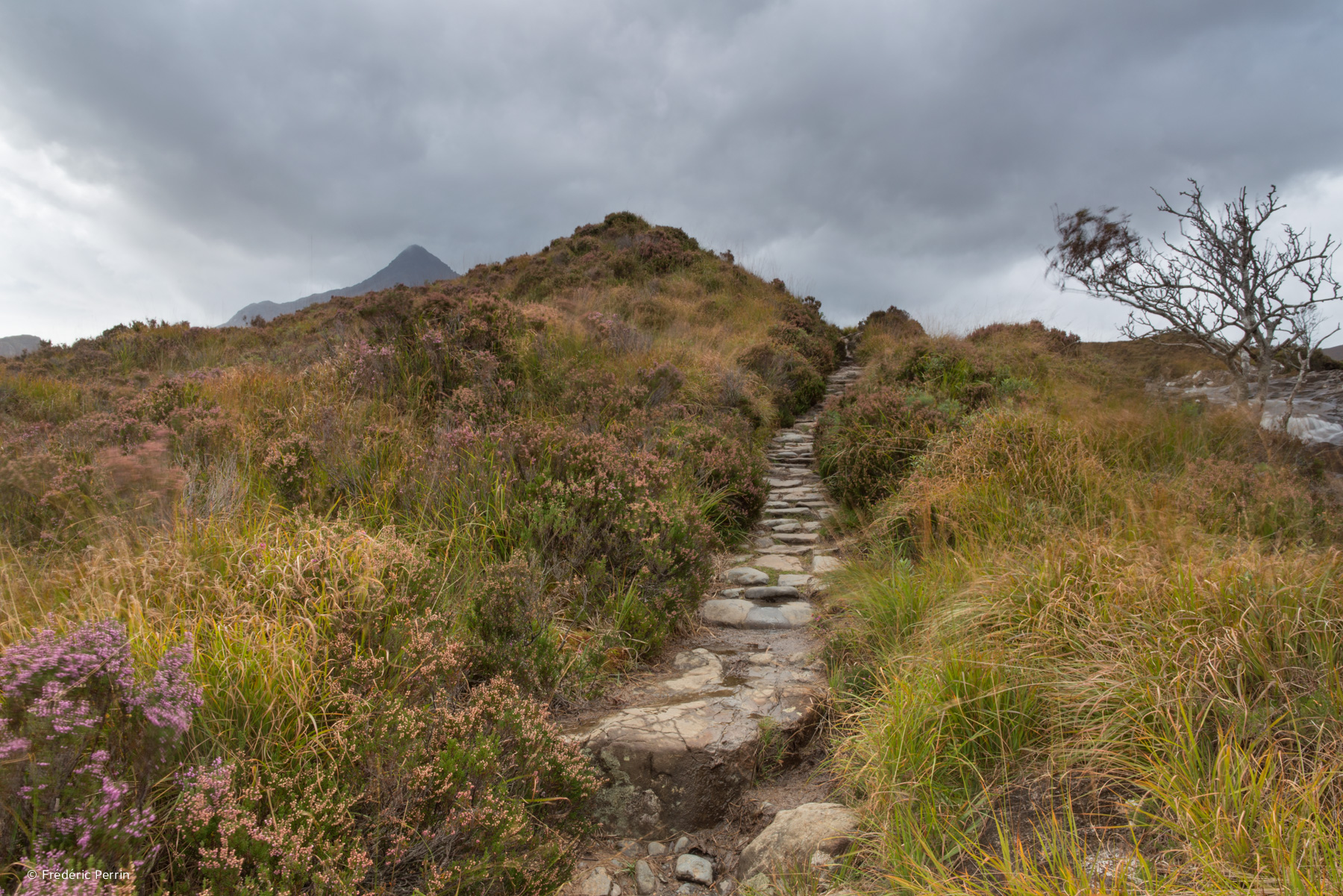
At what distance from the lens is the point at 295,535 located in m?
3.58

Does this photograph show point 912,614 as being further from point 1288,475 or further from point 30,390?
point 30,390

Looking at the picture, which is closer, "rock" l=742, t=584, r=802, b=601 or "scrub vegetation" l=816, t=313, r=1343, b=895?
"scrub vegetation" l=816, t=313, r=1343, b=895

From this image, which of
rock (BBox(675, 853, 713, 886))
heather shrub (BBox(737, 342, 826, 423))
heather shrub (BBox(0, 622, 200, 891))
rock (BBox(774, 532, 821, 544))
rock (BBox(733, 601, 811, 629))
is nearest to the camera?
heather shrub (BBox(0, 622, 200, 891))

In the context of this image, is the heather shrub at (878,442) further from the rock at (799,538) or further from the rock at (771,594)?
the rock at (771,594)

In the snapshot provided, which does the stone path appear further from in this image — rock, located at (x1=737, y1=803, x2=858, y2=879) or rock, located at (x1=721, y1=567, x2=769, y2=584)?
rock, located at (x1=721, y1=567, x2=769, y2=584)

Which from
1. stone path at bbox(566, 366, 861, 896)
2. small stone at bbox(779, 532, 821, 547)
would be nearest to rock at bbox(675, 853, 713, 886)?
stone path at bbox(566, 366, 861, 896)

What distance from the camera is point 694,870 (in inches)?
108

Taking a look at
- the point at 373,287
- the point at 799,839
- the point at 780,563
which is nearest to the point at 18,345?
the point at 373,287

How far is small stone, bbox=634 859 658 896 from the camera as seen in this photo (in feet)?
8.68

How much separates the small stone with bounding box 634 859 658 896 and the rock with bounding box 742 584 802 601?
2830 millimetres

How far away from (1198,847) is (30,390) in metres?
13.7

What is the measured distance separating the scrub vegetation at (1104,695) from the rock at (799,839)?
0.44 feet

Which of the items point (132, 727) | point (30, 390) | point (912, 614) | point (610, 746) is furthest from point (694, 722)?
point (30, 390)

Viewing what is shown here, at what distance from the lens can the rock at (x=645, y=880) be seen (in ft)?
8.67
